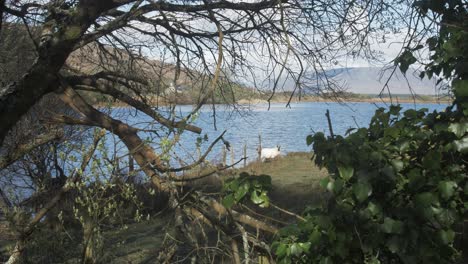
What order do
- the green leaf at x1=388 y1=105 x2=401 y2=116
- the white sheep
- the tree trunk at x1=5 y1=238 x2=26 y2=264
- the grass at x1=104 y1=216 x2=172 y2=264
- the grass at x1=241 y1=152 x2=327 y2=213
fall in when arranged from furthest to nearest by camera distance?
the white sheep, the grass at x1=241 y1=152 x2=327 y2=213, the grass at x1=104 y1=216 x2=172 y2=264, the tree trunk at x1=5 y1=238 x2=26 y2=264, the green leaf at x1=388 y1=105 x2=401 y2=116

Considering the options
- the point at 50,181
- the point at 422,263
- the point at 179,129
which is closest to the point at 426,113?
the point at 422,263

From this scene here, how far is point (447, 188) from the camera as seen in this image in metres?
2.77

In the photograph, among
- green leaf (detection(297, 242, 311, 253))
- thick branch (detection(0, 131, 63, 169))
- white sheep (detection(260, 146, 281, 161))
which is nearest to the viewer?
green leaf (detection(297, 242, 311, 253))

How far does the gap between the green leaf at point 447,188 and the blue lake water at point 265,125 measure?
0.92m

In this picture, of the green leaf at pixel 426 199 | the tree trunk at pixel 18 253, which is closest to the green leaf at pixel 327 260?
the green leaf at pixel 426 199

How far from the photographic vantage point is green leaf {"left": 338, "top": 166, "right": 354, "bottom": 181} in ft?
9.45

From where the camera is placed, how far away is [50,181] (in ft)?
37.1

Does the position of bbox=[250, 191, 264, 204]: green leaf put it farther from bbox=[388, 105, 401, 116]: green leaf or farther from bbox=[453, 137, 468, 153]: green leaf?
bbox=[453, 137, 468, 153]: green leaf

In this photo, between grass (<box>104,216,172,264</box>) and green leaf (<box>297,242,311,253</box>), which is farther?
grass (<box>104,216,172,264</box>)

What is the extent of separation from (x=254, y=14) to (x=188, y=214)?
11.9 ft

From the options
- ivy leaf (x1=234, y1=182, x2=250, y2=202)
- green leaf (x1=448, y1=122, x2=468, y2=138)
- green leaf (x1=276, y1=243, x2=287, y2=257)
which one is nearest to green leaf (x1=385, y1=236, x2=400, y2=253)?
green leaf (x1=276, y1=243, x2=287, y2=257)

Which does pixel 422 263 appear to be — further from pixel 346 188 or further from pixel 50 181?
pixel 50 181

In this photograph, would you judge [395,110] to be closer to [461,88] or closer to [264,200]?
[461,88]

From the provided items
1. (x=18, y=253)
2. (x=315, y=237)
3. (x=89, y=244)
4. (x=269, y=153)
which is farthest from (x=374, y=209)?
(x=269, y=153)
